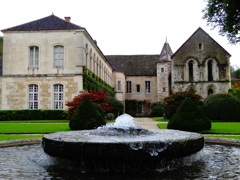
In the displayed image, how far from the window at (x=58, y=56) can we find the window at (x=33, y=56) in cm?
193

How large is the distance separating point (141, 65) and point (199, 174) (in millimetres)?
44115

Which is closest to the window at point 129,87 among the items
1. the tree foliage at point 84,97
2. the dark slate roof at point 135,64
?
the dark slate roof at point 135,64

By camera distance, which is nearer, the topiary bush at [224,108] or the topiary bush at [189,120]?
the topiary bush at [189,120]

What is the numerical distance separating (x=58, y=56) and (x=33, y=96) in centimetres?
474

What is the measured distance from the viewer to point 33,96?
2692 centimetres

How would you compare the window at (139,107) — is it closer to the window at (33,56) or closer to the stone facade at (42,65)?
the stone facade at (42,65)

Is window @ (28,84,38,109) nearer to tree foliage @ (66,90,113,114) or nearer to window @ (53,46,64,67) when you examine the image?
window @ (53,46,64,67)

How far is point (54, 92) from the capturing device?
26.8 metres

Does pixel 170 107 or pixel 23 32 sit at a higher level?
pixel 23 32

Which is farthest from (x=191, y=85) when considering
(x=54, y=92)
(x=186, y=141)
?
(x=186, y=141)

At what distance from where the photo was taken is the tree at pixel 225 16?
2167cm

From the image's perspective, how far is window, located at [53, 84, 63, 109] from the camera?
2675 centimetres

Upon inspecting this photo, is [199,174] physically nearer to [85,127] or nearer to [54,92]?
[85,127]

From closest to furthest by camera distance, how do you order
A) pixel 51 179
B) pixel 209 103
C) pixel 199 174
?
pixel 51 179
pixel 199 174
pixel 209 103
